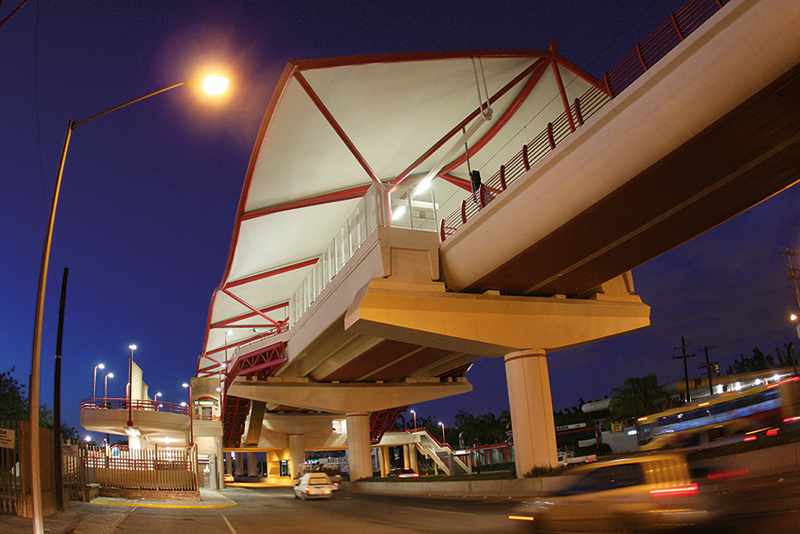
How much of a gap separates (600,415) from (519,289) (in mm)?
73260

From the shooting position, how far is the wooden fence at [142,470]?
25.5 meters

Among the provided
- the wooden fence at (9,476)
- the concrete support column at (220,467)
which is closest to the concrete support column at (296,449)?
the concrete support column at (220,467)

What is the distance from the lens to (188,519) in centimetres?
1742

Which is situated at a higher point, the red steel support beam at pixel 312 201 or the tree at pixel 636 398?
the red steel support beam at pixel 312 201

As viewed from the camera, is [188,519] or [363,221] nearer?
[188,519]

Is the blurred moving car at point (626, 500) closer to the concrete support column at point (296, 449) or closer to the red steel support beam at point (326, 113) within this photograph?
the red steel support beam at point (326, 113)

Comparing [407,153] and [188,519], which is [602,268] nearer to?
[407,153]

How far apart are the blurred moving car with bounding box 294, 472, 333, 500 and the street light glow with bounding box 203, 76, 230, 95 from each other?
73.5 ft

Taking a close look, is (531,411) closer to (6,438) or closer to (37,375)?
(6,438)

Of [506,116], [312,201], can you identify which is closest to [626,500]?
[506,116]

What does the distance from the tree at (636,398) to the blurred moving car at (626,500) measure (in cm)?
6238

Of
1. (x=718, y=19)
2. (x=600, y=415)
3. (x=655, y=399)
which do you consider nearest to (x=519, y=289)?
(x=718, y=19)

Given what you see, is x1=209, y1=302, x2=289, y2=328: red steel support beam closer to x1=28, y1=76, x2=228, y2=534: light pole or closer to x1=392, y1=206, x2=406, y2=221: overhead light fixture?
x1=392, y1=206, x2=406, y2=221: overhead light fixture

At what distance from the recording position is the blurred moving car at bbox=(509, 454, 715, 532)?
762cm
